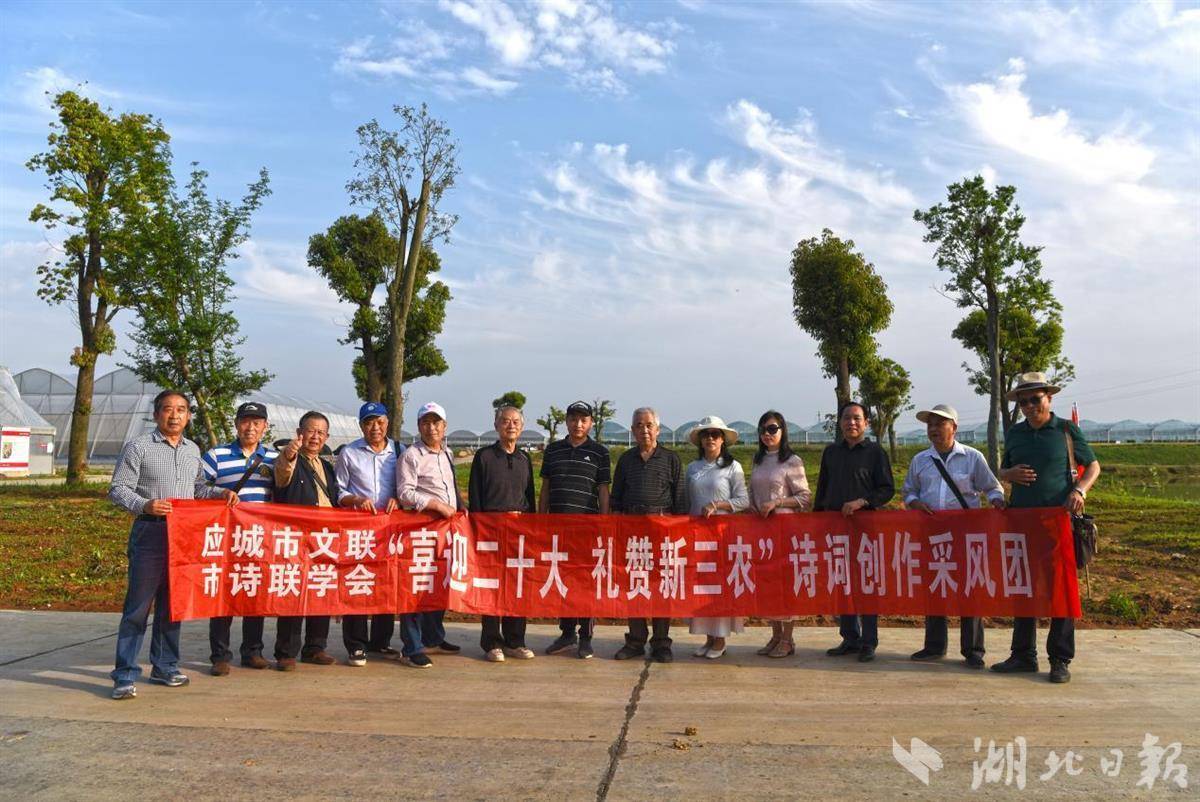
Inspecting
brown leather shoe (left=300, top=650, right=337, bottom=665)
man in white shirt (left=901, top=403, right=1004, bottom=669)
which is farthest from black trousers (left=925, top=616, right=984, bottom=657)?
brown leather shoe (left=300, top=650, right=337, bottom=665)

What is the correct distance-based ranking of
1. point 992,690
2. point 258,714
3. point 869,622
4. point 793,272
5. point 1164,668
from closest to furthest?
1. point 258,714
2. point 992,690
3. point 1164,668
4. point 869,622
5. point 793,272

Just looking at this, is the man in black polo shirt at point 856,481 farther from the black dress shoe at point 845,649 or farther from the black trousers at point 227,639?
the black trousers at point 227,639

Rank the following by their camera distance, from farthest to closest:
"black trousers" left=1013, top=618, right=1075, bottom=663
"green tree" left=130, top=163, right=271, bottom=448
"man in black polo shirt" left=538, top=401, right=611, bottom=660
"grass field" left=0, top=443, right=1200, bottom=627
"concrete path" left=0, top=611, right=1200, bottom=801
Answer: "green tree" left=130, top=163, right=271, bottom=448 < "grass field" left=0, top=443, right=1200, bottom=627 < "man in black polo shirt" left=538, top=401, right=611, bottom=660 < "black trousers" left=1013, top=618, right=1075, bottom=663 < "concrete path" left=0, top=611, right=1200, bottom=801

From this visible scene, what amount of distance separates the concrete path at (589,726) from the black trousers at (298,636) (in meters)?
0.21

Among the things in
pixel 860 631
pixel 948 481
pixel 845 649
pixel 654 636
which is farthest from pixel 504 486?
pixel 948 481

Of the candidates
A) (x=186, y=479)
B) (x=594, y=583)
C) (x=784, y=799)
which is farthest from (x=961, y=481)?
(x=186, y=479)

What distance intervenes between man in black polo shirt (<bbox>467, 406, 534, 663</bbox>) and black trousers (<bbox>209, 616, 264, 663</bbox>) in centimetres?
156

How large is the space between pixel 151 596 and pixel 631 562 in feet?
10.4

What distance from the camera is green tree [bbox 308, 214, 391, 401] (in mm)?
26484

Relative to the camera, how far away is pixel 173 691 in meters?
5.29

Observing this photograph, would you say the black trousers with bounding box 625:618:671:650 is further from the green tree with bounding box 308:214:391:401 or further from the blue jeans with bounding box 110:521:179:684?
the green tree with bounding box 308:214:391:401

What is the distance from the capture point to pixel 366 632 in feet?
20.4

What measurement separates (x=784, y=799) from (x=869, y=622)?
9.17ft

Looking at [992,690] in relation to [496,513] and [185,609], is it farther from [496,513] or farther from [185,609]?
[185,609]
